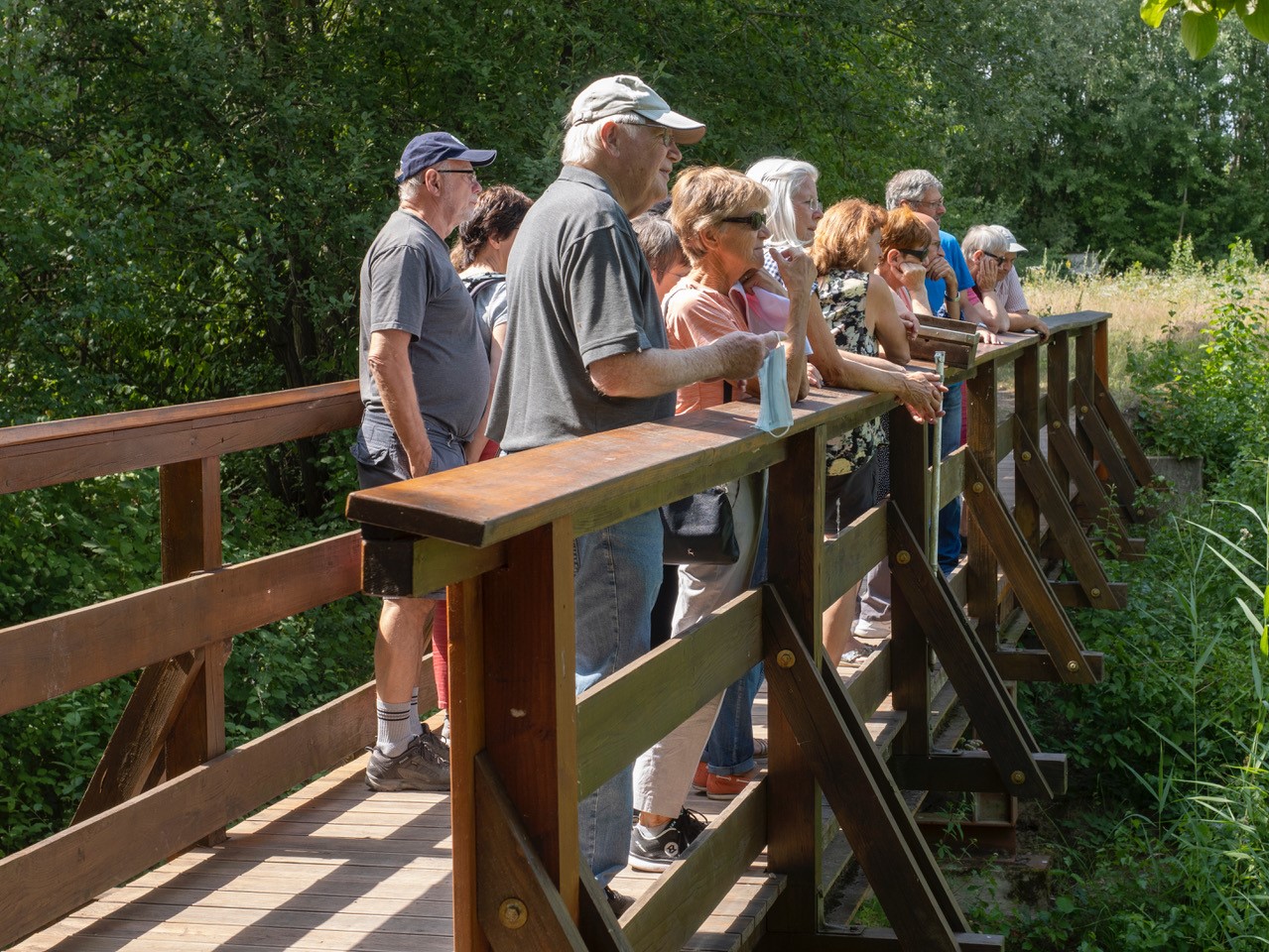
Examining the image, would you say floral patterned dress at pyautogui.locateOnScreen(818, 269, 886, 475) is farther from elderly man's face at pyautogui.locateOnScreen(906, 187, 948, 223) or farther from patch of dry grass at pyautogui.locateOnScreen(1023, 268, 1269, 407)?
patch of dry grass at pyautogui.locateOnScreen(1023, 268, 1269, 407)

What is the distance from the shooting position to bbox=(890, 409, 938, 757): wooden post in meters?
4.51

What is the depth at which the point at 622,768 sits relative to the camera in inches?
92.2

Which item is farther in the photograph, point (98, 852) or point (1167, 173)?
point (1167, 173)

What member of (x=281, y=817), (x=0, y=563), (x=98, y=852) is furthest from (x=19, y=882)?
(x=0, y=563)

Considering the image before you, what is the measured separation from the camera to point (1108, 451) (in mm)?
10086

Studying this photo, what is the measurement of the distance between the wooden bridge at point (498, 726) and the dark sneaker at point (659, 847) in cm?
7

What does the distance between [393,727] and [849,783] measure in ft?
4.77

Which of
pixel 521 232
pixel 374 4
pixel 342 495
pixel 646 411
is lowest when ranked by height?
pixel 342 495

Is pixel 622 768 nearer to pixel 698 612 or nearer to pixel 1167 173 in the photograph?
pixel 698 612

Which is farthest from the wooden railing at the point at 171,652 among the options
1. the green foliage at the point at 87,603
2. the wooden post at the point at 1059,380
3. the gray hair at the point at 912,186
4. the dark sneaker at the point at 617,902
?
the wooden post at the point at 1059,380

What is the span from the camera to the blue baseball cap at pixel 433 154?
410 cm

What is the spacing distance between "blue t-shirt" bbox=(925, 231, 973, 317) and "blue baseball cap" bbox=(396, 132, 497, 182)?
2744 mm

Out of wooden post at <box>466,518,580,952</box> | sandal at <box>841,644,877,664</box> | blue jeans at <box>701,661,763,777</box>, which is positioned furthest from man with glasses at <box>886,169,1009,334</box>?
wooden post at <box>466,518,580,952</box>

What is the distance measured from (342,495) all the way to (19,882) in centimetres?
792
